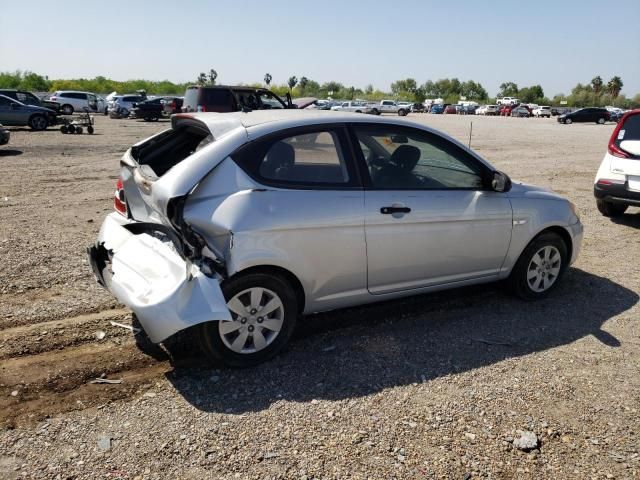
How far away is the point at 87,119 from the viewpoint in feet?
76.4

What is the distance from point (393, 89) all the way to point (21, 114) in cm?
Answer: 12014

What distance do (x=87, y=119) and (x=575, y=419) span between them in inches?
954

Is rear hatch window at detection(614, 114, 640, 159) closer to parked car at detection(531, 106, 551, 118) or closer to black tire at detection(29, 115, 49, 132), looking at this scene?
black tire at detection(29, 115, 49, 132)

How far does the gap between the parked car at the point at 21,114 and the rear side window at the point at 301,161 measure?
914 inches

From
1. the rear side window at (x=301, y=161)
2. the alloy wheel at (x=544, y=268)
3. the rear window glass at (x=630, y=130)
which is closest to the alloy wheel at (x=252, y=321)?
the rear side window at (x=301, y=161)

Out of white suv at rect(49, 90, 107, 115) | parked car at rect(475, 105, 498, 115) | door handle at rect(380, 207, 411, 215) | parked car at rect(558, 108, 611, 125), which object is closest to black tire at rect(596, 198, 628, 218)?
door handle at rect(380, 207, 411, 215)

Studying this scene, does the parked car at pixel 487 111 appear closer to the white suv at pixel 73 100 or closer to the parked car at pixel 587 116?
the parked car at pixel 587 116

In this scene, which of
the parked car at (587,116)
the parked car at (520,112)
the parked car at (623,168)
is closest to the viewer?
the parked car at (623,168)

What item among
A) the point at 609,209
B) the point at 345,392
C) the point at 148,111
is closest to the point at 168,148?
the point at 345,392

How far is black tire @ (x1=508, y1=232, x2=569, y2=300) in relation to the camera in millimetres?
4836

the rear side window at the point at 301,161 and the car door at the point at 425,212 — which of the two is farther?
the car door at the point at 425,212

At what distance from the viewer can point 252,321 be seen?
11.9 ft

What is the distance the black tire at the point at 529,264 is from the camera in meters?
4.84

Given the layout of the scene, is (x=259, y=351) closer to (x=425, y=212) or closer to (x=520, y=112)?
(x=425, y=212)
